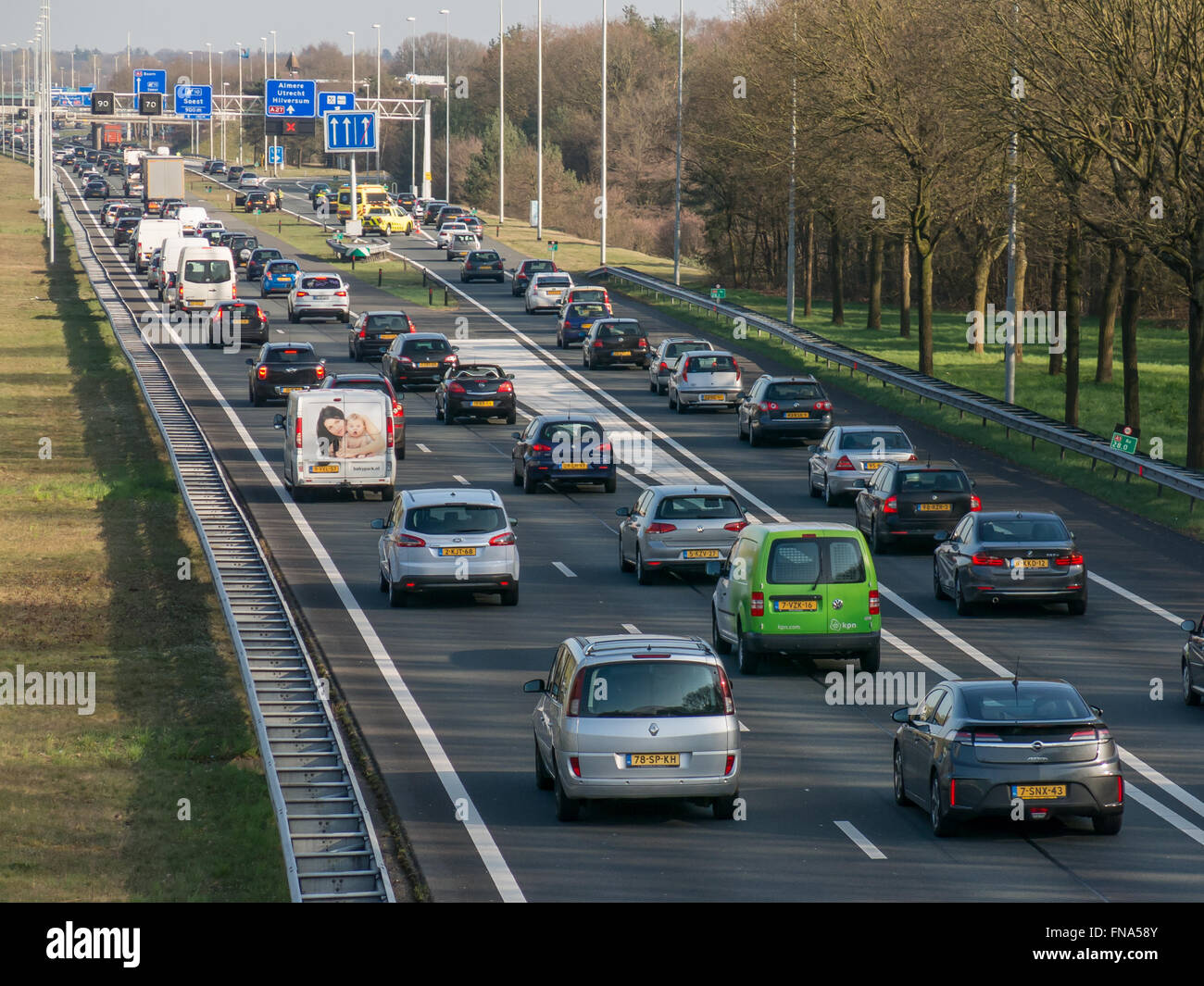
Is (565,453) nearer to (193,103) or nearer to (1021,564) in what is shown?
(1021,564)

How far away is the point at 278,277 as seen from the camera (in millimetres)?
80875

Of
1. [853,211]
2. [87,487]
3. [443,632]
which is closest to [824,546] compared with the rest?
[443,632]

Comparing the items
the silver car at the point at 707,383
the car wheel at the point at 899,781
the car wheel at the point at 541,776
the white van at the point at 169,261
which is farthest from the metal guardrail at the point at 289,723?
the white van at the point at 169,261

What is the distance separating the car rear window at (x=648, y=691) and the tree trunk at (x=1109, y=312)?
29304 mm

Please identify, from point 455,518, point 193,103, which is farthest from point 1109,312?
point 193,103

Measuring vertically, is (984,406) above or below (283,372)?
below

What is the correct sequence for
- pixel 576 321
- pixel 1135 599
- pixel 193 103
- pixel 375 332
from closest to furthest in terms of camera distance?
pixel 1135 599
pixel 375 332
pixel 576 321
pixel 193 103

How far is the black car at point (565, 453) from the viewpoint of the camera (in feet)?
126

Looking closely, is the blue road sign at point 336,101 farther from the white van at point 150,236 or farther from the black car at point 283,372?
the black car at point 283,372

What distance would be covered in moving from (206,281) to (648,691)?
53.6m

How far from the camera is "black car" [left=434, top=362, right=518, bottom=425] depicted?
49.1 m

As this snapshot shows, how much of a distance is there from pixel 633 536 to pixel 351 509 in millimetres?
8945

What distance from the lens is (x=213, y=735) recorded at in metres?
21.2

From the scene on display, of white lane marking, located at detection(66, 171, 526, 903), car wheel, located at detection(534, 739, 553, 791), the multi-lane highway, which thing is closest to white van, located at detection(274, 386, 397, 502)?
the multi-lane highway
